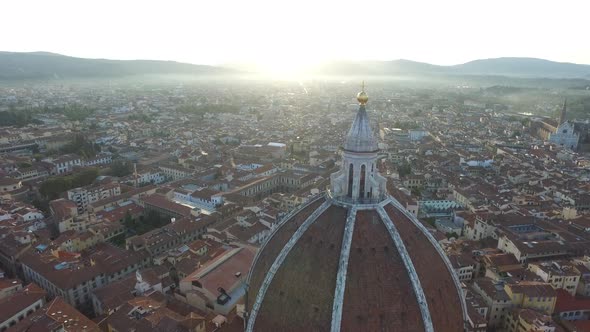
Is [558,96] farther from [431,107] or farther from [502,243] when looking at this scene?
[502,243]

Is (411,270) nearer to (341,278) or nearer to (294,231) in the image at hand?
(341,278)

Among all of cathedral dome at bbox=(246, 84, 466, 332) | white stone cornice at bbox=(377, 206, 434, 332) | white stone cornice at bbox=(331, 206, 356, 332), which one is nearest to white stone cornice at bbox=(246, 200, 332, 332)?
cathedral dome at bbox=(246, 84, 466, 332)

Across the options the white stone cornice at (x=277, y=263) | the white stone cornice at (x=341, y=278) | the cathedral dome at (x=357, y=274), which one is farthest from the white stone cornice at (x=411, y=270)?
the white stone cornice at (x=277, y=263)

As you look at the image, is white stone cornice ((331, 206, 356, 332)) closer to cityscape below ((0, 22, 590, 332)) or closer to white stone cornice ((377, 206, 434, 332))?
cityscape below ((0, 22, 590, 332))

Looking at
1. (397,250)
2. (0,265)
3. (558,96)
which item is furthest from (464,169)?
(558,96)

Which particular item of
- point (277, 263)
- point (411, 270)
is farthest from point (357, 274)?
point (277, 263)

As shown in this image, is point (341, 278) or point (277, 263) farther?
point (277, 263)

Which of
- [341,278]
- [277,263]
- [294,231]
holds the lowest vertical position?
[277,263]

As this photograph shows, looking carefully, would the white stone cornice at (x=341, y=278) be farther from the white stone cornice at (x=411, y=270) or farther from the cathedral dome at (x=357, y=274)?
the white stone cornice at (x=411, y=270)
